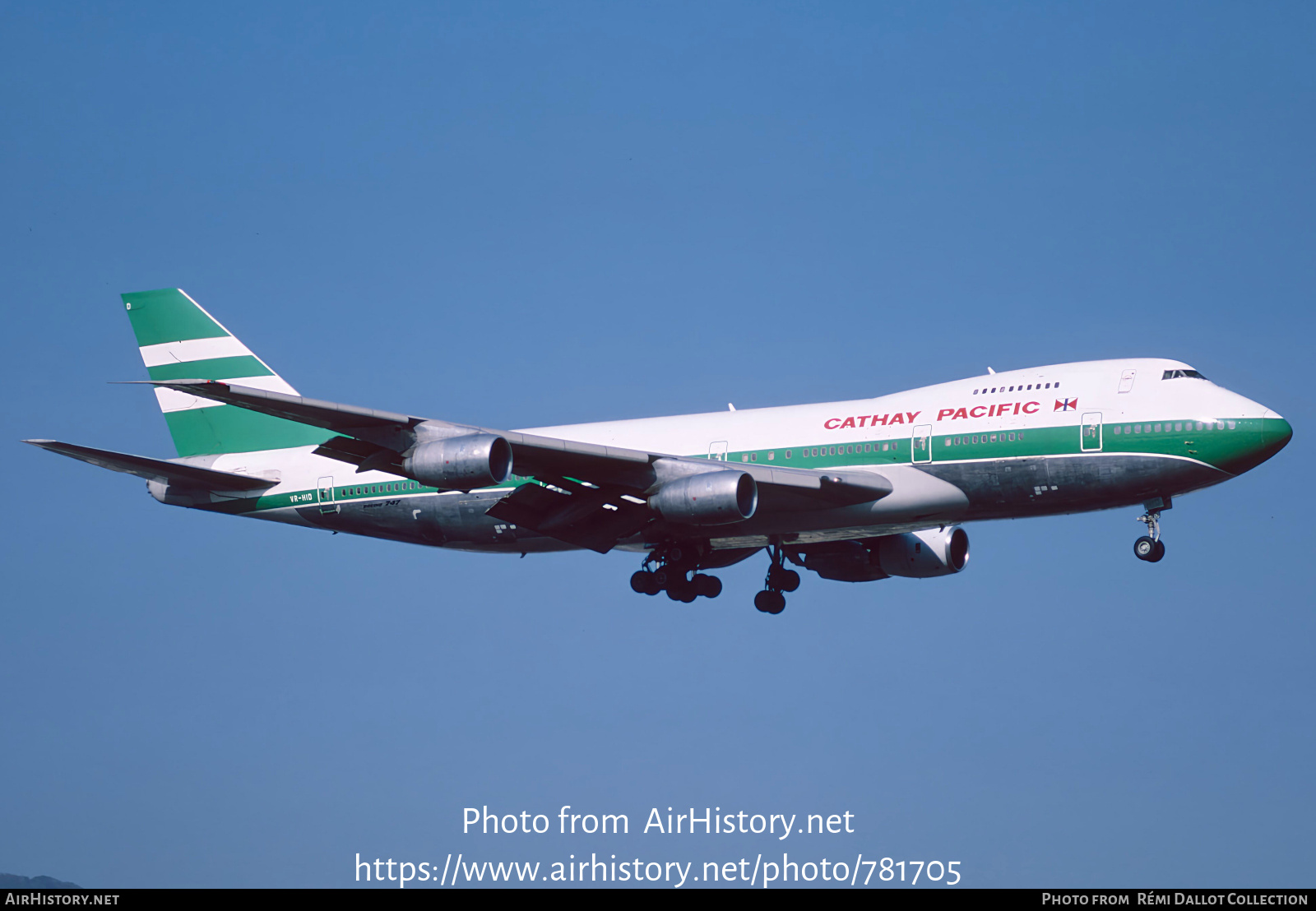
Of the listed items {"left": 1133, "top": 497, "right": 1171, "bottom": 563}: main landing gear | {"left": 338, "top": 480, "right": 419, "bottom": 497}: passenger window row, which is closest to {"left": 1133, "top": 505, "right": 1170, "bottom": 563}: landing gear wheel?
{"left": 1133, "top": 497, "right": 1171, "bottom": 563}: main landing gear

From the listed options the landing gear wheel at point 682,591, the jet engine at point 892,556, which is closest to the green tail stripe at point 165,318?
the landing gear wheel at point 682,591

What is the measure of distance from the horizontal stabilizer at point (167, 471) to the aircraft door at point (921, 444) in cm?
1994

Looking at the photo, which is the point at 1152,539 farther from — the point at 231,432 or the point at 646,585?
the point at 231,432

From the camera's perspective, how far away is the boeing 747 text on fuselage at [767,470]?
111ft

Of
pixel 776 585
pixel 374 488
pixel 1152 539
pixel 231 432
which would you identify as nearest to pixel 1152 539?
pixel 1152 539

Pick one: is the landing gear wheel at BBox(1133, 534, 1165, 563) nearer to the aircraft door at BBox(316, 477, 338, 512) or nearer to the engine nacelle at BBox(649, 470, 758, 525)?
the engine nacelle at BBox(649, 470, 758, 525)

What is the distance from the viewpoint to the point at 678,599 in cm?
4053

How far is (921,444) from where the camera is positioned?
3588 cm

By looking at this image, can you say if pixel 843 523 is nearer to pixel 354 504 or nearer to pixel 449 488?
pixel 449 488

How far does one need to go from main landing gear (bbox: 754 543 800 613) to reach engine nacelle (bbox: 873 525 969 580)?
2845 mm

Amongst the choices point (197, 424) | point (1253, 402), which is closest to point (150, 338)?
point (197, 424)

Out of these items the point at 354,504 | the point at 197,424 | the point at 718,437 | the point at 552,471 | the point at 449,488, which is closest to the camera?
the point at 449,488

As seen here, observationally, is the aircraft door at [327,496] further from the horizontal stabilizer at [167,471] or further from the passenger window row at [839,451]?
the passenger window row at [839,451]

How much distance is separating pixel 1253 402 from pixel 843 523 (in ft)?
34.8
